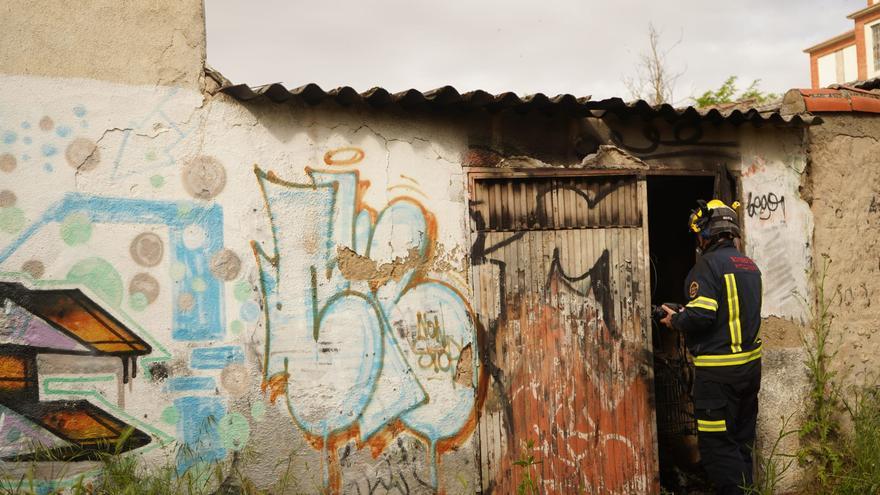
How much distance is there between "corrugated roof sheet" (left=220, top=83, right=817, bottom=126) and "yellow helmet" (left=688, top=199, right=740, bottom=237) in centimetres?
71

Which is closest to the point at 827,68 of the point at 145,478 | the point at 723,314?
the point at 723,314

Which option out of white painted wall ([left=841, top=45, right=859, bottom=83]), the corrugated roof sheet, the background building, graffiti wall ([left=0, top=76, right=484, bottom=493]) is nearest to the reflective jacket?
the corrugated roof sheet

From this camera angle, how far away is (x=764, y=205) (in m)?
5.55

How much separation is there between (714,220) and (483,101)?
176 cm

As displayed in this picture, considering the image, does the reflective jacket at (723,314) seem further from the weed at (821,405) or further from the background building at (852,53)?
the background building at (852,53)

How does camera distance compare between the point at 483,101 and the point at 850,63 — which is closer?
the point at 483,101

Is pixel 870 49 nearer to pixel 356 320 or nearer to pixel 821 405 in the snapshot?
pixel 821 405

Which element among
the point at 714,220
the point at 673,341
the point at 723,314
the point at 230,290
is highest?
the point at 714,220

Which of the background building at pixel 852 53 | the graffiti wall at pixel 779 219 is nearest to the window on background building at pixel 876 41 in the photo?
the background building at pixel 852 53

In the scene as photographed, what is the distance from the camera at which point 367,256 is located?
4527 mm

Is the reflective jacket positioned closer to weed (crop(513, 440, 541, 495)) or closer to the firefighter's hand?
the firefighter's hand

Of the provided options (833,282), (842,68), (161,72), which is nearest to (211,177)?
(161,72)

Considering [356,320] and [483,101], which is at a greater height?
[483,101]

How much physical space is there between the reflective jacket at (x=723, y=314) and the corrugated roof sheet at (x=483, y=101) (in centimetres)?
111
